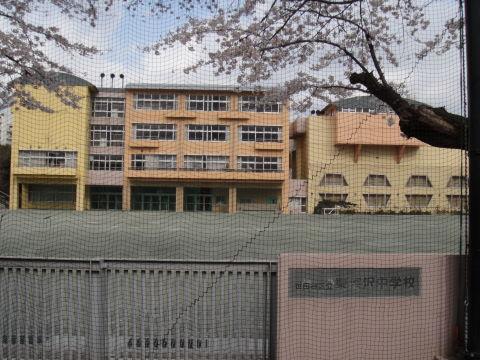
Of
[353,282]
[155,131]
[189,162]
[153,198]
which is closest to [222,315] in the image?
[353,282]

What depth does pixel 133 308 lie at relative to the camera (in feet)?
9.30

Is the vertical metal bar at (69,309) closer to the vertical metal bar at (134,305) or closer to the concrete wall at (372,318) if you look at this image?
the vertical metal bar at (134,305)

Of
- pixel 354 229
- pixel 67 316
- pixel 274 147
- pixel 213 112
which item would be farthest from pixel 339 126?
pixel 274 147

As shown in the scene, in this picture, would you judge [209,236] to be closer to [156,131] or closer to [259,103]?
[259,103]

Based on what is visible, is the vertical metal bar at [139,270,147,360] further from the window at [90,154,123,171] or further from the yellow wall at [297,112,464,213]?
the window at [90,154,123,171]

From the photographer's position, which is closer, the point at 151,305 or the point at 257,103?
the point at 151,305

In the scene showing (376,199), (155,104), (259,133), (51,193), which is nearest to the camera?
(376,199)

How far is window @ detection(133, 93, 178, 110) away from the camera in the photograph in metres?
12.1

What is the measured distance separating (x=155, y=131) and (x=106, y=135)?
11.1 feet

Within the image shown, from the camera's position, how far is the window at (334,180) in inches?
473

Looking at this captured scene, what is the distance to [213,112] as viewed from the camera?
1480cm

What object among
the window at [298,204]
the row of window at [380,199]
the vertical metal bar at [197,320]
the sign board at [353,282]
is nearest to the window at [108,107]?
the window at [298,204]

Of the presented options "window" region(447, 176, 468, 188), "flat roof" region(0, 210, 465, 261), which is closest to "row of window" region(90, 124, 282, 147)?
"flat roof" region(0, 210, 465, 261)

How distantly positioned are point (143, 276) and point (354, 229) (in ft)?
18.2
